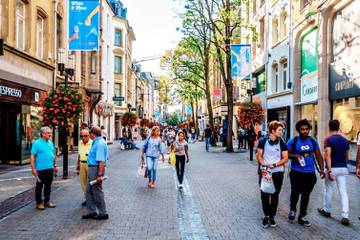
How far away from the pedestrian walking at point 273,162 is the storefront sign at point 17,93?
35.8 feet

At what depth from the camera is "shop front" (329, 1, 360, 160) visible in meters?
17.1

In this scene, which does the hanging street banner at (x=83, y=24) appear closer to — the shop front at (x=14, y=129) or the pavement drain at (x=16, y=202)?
the shop front at (x=14, y=129)

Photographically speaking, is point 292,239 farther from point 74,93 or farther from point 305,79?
point 305,79

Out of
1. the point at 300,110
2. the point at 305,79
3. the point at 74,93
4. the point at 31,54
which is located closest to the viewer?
the point at 74,93

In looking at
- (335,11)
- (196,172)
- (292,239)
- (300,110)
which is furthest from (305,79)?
(292,239)

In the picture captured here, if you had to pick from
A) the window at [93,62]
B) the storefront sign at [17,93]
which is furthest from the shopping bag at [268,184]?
the window at [93,62]

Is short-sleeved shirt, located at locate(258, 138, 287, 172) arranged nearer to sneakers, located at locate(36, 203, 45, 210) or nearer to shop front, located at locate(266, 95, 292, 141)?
sneakers, located at locate(36, 203, 45, 210)

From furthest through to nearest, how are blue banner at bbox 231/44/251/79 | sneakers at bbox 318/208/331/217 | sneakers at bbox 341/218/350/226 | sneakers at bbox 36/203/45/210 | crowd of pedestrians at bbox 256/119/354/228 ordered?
blue banner at bbox 231/44/251/79 < sneakers at bbox 36/203/45/210 < sneakers at bbox 318/208/331/217 < sneakers at bbox 341/218/350/226 < crowd of pedestrians at bbox 256/119/354/228

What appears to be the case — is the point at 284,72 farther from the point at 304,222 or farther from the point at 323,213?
the point at 304,222

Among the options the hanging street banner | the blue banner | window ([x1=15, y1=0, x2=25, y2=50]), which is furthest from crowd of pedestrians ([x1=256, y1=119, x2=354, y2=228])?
the blue banner

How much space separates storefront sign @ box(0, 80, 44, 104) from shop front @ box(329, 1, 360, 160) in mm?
12843

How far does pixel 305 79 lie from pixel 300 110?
7.46 feet

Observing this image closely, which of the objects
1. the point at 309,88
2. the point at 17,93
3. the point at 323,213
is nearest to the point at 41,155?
the point at 323,213

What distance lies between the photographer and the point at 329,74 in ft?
65.0
